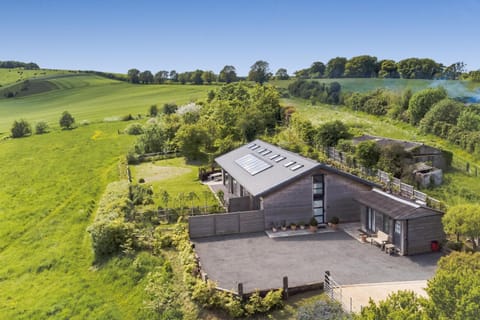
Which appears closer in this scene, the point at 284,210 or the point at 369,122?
the point at 284,210

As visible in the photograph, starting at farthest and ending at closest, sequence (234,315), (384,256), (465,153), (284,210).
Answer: (465,153), (284,210), (384,256), (234,315)

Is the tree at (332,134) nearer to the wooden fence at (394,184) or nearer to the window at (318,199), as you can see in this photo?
the wooden fence at (394,184)

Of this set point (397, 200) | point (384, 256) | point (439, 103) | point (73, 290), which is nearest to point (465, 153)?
point (439, 103)

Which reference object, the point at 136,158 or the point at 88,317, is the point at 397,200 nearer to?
the point at 88,317

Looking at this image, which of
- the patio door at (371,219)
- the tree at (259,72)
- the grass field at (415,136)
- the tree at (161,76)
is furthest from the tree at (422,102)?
the tree at (161,76)

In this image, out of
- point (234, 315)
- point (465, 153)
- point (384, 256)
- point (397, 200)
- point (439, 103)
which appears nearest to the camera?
point (234, 315)

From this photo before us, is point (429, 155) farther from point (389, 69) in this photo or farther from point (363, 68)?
point (363, 68)

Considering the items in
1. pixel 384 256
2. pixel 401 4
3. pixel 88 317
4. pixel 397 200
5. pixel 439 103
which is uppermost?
pixel 401 4

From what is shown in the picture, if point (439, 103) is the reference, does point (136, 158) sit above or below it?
below
